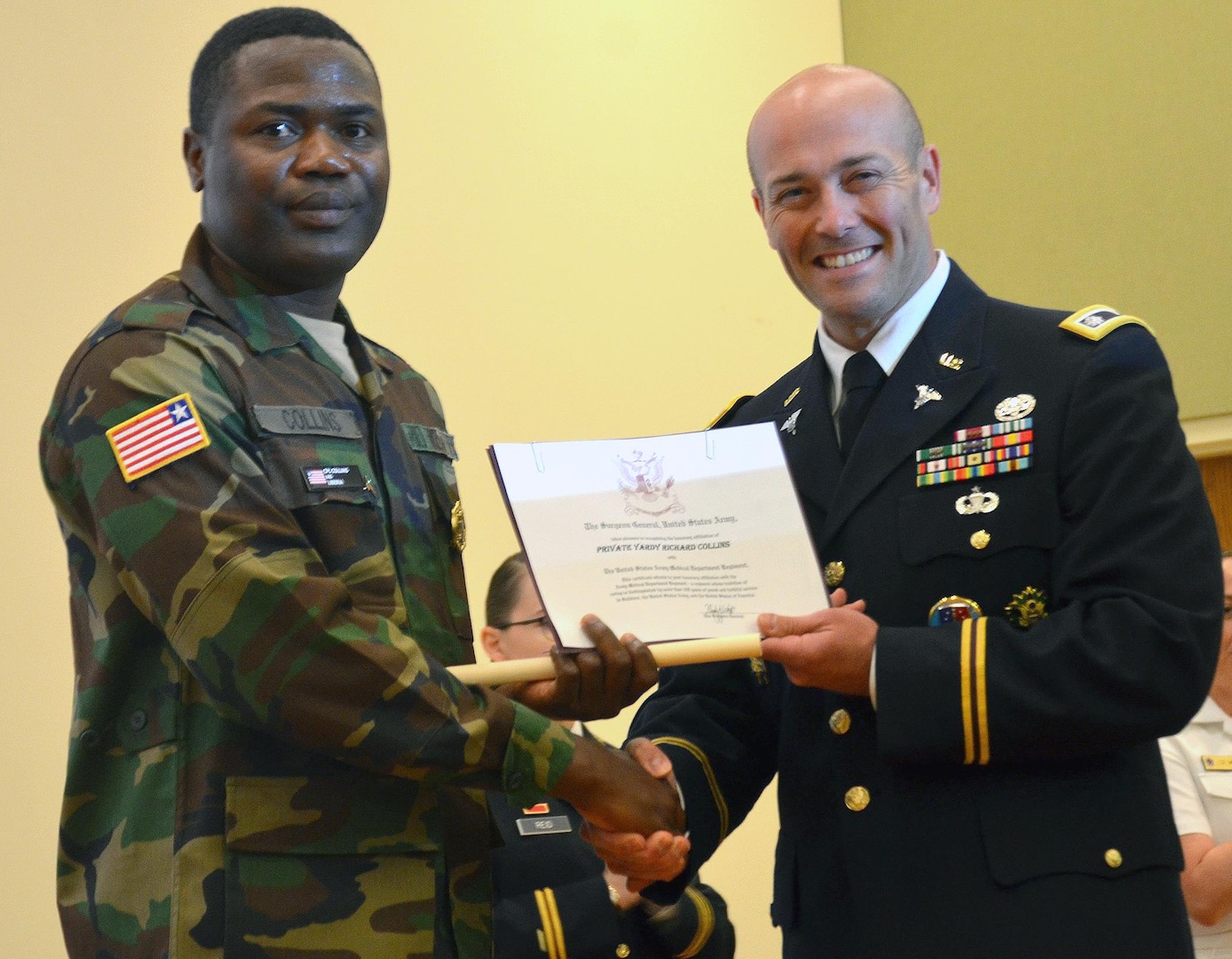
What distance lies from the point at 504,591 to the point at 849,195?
1.39 m

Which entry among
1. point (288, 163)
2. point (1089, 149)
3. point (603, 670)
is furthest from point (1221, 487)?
point (288, 163)

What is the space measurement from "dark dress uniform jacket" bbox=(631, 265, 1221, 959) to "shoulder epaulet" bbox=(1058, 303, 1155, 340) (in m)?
0.01

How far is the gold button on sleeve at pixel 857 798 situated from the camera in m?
1.89

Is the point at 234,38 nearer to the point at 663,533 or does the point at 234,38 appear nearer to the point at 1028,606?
the point at 663,533

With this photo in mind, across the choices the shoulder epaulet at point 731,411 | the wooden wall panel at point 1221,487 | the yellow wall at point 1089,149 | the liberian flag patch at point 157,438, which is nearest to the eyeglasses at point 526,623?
the shoulder epaulet at point 731,411

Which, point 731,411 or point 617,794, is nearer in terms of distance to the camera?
point 617,794

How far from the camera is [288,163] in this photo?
1853mm

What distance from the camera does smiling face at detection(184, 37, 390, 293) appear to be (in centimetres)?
186

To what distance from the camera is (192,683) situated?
1.70m

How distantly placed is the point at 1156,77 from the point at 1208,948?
122 inches

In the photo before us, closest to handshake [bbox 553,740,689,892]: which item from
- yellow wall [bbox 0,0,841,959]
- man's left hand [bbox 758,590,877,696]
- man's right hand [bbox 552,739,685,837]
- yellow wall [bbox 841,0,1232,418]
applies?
man's right hand [bbox 552,739,685,837]

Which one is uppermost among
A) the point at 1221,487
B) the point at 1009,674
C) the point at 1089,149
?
the point at 1089,149

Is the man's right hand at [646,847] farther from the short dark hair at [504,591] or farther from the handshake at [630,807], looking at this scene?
the short dark hair at [504,591]

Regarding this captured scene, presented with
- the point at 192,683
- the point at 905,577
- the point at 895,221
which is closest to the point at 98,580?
the point at 192,683
